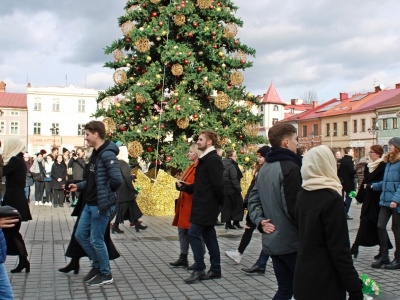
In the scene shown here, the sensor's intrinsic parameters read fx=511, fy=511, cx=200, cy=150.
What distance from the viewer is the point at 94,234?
6.27 m

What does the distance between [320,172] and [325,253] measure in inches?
22.2

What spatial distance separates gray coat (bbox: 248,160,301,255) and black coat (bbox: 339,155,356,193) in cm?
1003

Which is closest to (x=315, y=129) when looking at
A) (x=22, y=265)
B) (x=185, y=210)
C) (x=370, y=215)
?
(x=370, y=215)

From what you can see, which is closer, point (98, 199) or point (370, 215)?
point (98, 199)

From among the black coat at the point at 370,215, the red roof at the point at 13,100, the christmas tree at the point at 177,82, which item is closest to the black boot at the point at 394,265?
the black coat at the point at 370,215

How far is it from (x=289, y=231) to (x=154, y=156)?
11.7m

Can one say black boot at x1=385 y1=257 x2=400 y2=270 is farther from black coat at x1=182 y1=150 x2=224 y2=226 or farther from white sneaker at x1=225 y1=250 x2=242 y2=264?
black coat at x1=182 y1=150 x2=224 y2=226

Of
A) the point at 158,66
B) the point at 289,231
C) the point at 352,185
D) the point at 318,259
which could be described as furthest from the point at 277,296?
the point at 158,66

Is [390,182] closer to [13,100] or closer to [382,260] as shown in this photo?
[382,260]

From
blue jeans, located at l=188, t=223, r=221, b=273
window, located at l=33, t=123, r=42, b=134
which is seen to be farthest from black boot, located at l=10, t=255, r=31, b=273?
window, located at l=33, t=123, r=42, b=134

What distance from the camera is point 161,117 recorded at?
15328mm

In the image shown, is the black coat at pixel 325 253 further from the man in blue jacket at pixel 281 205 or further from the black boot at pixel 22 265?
the black boot at pixel 22 265

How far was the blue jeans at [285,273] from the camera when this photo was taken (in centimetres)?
442

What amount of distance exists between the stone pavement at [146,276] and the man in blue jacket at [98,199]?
0.26m
